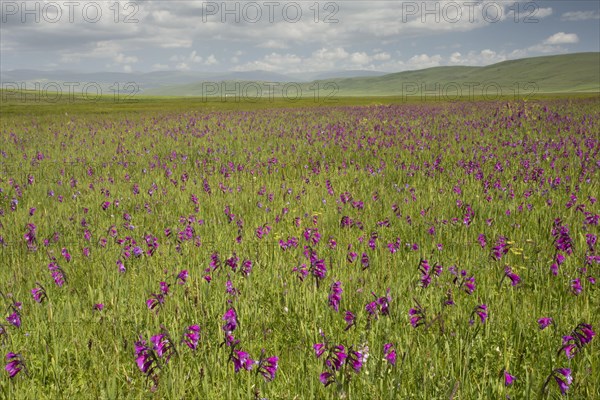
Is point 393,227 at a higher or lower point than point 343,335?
higher

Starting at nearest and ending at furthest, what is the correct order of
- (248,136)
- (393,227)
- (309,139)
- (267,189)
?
1. (393,227)
2. (267,189)
3. (309,139)
4. (248,136)

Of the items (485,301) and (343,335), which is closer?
(343,335)

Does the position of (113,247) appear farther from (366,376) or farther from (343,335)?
(366,376)

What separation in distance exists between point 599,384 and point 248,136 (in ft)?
45.8

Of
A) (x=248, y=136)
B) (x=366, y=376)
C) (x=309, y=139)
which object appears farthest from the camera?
(x=248, y=136)

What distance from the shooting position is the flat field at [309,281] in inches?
96.6

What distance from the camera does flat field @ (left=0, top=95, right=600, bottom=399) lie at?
2453mm

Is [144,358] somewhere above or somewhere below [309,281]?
above

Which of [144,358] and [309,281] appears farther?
[309,281]

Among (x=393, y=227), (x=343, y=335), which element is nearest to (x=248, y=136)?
(x=393, y=227)

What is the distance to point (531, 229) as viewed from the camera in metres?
5.27

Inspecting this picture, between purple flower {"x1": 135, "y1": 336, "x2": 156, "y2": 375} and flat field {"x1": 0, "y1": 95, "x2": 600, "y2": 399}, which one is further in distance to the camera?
flat field {"x1": 0, "y1": 95, "x2": 600, "y2": 399}

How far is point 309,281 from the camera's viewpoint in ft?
12.3

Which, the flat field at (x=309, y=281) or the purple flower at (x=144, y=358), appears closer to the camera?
the purple flower at (x=144, y=358)
